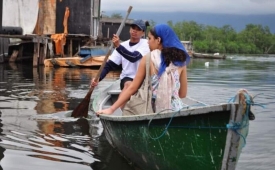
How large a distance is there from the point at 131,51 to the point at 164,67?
1.74 m

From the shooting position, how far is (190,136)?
14.8 ft

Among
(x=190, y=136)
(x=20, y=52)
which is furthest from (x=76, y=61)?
(x=190, y=136)

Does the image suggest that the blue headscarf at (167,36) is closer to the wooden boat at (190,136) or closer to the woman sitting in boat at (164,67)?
the woman sitting in boat at (164,67)

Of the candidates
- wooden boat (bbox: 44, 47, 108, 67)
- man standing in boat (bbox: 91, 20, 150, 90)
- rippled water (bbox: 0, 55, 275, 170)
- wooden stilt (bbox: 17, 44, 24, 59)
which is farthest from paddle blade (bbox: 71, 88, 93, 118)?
wooden stilt (bbox: 17, 44, 24, 59)

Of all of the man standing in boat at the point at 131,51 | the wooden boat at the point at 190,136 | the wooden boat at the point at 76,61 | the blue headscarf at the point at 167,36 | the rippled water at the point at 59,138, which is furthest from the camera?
the wooden boat at the point at 76,61

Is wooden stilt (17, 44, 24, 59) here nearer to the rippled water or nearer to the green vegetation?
the rippled water

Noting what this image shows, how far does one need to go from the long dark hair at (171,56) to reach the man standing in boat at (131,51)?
4.52 ft

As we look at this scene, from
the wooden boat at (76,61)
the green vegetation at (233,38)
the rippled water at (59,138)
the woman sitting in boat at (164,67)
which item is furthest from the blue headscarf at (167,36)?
the green vegetation at (233,38)

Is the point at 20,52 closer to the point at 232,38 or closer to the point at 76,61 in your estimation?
the point at 76,61

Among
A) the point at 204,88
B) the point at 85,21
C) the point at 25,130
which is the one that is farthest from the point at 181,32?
the point at 25,130

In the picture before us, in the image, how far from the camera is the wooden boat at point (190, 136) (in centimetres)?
415

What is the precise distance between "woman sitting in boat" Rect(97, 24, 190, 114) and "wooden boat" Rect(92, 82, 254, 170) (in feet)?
1.40

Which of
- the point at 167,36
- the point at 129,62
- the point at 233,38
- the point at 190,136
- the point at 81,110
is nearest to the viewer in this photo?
the point at 190,136

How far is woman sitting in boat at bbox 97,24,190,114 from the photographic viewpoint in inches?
203
